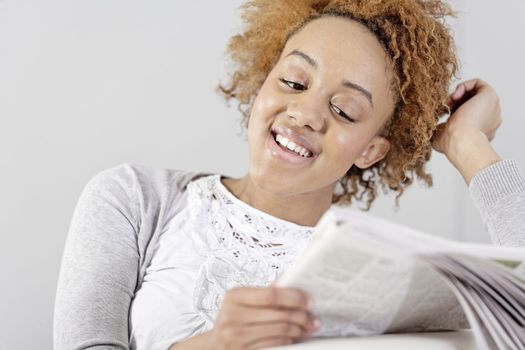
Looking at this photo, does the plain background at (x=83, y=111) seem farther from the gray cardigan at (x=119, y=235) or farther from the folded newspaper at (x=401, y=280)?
the folded newspaper at (x=401, y=280)

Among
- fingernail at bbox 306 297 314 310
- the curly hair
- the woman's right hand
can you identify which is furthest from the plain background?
fingernail at bbox 306 297 314 310

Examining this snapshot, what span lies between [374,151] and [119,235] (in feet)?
1.78

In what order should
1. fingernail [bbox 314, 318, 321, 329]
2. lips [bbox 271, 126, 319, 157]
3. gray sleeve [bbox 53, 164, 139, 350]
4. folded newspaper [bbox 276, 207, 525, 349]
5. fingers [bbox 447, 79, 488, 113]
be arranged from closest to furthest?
folded newspaper [bbox 276, 207, 525, 349], fingernail [bbox 314, 318, 321, 329], gray sleeve [bbox 53, 164, 139, 350], lips [bbox 271, 126, 319, 157], fingers [bbox 447, 79, 488, 113]

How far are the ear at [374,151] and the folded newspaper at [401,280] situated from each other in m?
Answer: 0.60

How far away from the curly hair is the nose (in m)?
0.20

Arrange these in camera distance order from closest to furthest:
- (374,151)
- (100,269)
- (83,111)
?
1. (100,269)
2. (374,151)
3. (83,111)

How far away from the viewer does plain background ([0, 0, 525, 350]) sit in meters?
1.60

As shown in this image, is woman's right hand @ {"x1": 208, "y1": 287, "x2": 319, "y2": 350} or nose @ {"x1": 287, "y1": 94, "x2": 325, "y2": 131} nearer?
woman's right hand @ {"x1": 208, "y1": 287, "x2": 319, "y2": 350}

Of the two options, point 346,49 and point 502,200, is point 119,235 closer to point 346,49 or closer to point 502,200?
point 346,49

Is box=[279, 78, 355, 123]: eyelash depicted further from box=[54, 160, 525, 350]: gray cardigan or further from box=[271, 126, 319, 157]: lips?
box=[54, 160, 525, 350]: gray cardigan

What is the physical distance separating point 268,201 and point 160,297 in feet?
1.00

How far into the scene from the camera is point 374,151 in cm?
145

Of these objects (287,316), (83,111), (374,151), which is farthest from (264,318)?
(83,111)

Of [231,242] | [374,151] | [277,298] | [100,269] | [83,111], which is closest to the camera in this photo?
[277,298]
